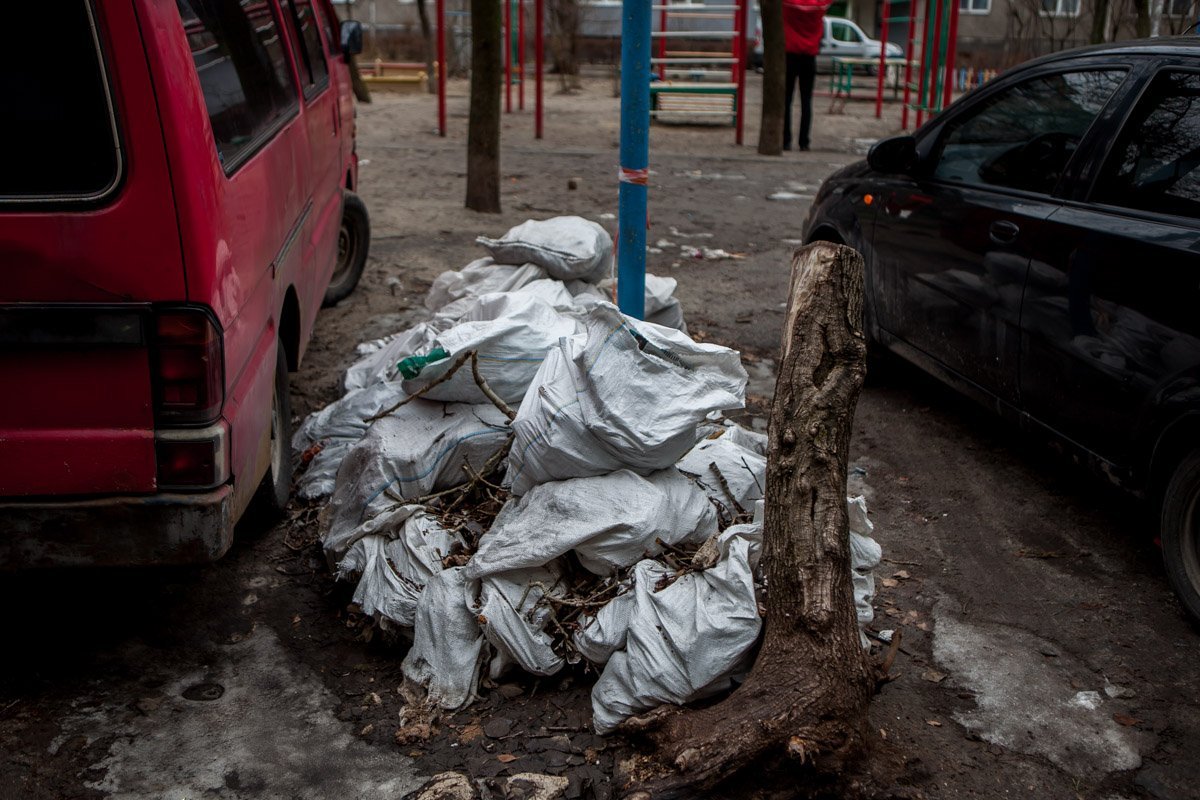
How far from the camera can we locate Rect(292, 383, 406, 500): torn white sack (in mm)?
4375

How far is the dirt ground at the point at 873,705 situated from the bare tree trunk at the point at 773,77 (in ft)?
27.3

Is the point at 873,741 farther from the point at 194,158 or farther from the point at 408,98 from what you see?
the point at 408,98

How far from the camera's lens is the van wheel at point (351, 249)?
7035mm

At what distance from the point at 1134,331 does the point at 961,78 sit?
25818mm

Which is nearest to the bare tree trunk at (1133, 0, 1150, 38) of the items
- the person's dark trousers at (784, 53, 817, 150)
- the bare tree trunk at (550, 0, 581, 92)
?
the person's dark trousers at (784, 53, 817, 150)

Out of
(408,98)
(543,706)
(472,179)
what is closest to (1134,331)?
(543,706)

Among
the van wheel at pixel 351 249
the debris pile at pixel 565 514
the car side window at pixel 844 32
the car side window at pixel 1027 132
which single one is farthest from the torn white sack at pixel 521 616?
the car side window at pixel 844 32

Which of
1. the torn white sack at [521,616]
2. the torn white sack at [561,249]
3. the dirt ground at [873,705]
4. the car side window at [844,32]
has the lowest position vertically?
the dirt ground at [873,705]

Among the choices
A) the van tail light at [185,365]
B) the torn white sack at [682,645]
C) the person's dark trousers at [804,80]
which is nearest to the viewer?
the van tail light at [185,365]

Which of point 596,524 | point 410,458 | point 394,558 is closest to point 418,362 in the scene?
point 410,458

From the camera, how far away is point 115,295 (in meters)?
2.71

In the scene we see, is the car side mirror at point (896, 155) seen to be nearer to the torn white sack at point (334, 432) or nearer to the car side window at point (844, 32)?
the torn white sack at point (334, 432)

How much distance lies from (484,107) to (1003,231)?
5.66m

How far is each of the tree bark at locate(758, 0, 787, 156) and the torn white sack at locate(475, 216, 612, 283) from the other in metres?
8.03
